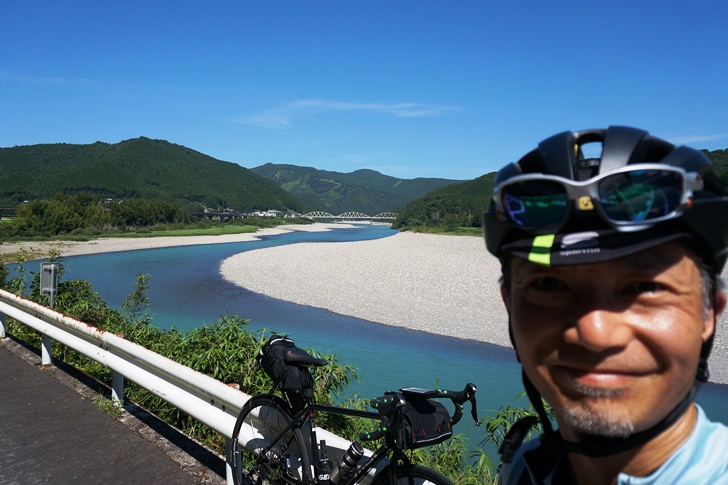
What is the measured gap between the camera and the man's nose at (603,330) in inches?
31.9

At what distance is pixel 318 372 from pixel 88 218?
8092cm

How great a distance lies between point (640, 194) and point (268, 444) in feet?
9.27

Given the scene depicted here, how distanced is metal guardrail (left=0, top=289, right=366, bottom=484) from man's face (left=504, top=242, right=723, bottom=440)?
2063 mm

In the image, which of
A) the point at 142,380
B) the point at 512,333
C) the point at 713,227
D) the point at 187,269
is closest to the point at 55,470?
the point at 142,380

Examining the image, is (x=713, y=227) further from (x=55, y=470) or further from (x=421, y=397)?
(x=55, y=470)

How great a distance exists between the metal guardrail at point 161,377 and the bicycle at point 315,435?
0.10 m

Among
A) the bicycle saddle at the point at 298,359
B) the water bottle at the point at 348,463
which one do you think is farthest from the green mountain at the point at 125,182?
the water bottle at the point at 348,463

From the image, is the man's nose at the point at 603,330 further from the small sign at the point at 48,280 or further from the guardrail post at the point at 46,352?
the small sign at the point at 48,280

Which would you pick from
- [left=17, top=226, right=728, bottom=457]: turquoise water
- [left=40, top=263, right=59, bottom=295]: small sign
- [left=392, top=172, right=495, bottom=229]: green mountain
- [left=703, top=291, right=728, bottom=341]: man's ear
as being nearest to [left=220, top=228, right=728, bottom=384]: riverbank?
[left=17, top=226, right=728, bottom=457]: turquoise water

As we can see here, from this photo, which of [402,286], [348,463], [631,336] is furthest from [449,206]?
[631,336]

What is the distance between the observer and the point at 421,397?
2.32 m

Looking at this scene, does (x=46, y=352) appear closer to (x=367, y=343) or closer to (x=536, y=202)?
(x=536, y=202)

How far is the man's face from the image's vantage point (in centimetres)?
81

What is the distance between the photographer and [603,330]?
32.0 inches
